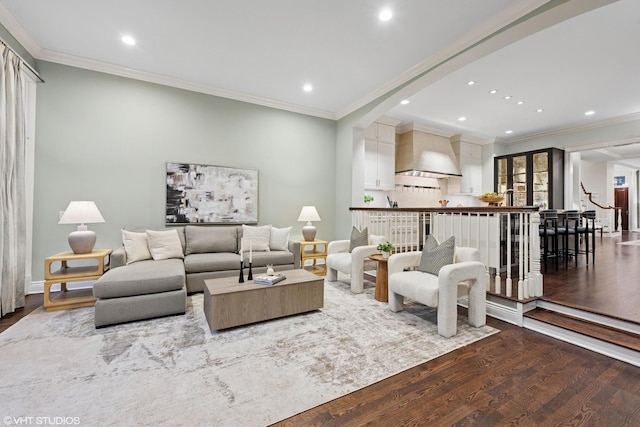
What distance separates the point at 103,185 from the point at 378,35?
4111mm

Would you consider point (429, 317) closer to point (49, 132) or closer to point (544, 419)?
A: point (544, 419)

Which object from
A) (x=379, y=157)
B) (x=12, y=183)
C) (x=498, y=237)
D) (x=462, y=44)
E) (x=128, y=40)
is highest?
(x=128, y=40)

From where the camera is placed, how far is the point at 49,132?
362 cm

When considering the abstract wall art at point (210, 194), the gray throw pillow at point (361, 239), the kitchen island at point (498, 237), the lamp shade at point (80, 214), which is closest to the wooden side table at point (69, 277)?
the lamp shade at point (80, 214)

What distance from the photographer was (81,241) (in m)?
3.24

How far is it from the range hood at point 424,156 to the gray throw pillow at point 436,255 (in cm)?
364

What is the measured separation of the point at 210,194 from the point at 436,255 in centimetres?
349

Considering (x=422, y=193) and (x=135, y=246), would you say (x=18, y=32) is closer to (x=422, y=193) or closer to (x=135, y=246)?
(x=135, y=246)

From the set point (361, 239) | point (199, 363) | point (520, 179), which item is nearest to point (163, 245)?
point (199, 363)

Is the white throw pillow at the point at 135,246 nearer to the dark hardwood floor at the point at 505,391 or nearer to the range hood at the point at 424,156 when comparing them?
the dark hardwood floor at the point at 505,391

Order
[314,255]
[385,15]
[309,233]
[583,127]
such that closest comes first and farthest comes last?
[385,15] → [314,255] → [309,233] → [583,127]

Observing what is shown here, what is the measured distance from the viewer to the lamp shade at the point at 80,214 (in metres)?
3.20

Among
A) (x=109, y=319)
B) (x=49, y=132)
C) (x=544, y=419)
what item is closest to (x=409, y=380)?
(x=544, y=419)

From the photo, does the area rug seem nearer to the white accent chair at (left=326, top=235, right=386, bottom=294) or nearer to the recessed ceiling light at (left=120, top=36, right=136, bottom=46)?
the white accent chair at (left=326, top=235, right=386, bottom=294)
